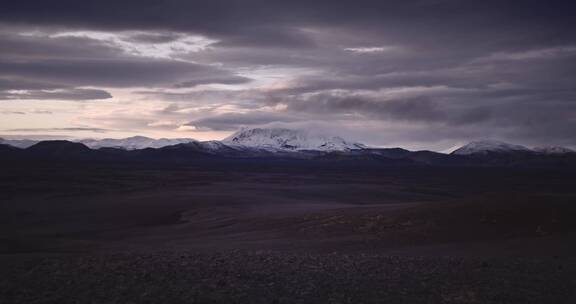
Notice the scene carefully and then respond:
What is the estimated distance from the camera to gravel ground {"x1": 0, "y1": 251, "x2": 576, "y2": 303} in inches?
450

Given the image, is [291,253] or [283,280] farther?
[291,253]

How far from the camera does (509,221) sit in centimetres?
2650

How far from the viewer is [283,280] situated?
42.5 ft

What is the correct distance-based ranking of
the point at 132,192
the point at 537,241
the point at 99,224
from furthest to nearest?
the point at 132,192
the point at 99,224
the point at 537,241

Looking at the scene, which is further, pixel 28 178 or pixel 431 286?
pixel 28 178

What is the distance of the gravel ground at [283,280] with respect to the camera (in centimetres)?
1144

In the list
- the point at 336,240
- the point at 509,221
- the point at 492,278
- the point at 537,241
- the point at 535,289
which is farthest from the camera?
the point at 509,221

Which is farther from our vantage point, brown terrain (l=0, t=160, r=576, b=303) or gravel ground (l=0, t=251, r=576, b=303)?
brown terrain (l=0, t=160, r=576, b=303)

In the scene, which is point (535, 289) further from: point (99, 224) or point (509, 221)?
point (99, 224)

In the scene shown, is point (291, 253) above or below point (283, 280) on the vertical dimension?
below

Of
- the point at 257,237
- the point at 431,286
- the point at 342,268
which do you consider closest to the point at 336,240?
the point at 257,237

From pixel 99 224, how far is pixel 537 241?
92.8 ft

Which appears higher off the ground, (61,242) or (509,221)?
(509,221)

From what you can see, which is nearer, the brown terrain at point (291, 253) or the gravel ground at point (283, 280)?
the gravel ground at point (283, 280)
